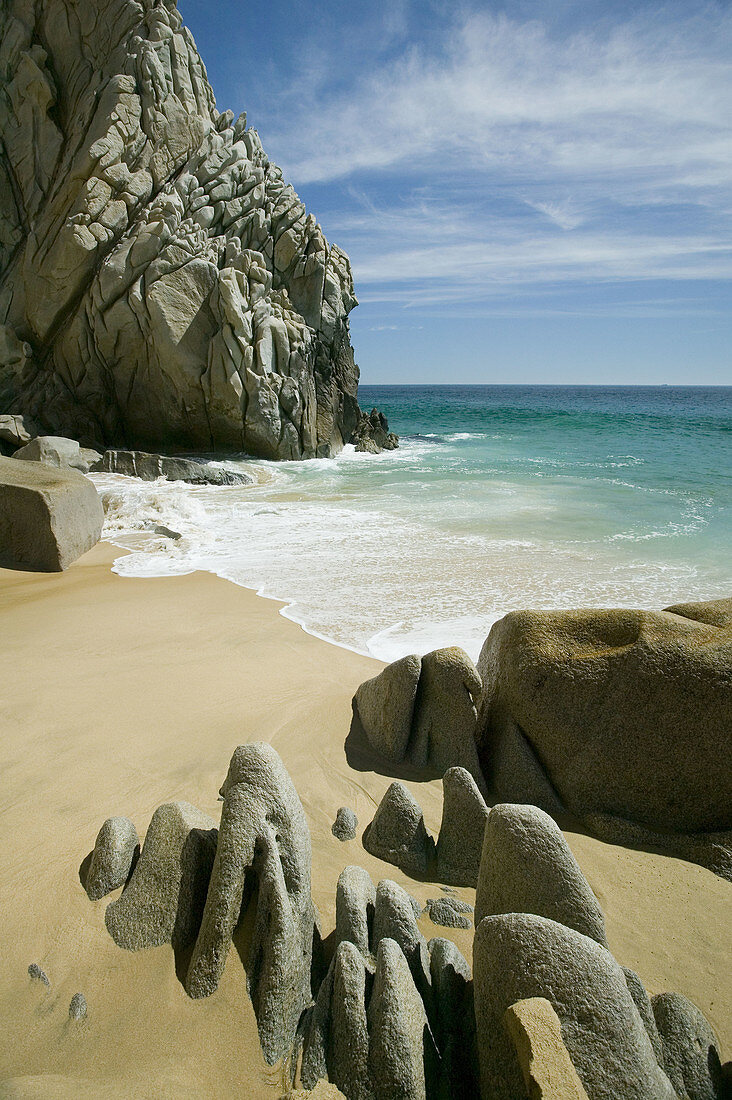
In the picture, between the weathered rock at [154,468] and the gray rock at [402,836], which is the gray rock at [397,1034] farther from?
the weathered rock at [154,468]

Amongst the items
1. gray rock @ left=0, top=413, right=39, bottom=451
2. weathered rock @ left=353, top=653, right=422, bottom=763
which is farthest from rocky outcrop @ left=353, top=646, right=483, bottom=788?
gray rock @ left=0, top=413, right=39, bottom=451

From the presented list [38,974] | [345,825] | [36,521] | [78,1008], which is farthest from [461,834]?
[36,521]

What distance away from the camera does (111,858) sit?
2.29 meters

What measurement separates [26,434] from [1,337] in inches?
171

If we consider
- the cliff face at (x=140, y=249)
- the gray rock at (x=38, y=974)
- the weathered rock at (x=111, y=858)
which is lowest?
the gray rock at (x=38, y=974)

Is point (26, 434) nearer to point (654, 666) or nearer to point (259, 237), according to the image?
point (259, 237)

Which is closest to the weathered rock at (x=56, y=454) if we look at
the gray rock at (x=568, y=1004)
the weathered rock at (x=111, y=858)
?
the weathered rock at (x=111, y=858)

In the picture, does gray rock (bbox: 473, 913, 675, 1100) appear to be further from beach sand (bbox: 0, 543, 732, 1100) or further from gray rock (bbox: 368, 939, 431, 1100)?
beach sand (bbox: 0, 543, 732, 1100)

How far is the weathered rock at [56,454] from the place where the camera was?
1332cm

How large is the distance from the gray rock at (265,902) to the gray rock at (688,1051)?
3.60ft

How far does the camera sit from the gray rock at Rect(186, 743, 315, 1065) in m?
1.86

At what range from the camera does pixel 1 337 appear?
59.8 feet

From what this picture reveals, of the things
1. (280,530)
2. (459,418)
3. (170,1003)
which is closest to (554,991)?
(170,1003)

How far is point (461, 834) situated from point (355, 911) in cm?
78
